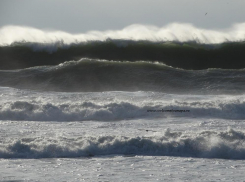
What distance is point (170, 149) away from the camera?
27.8 ft

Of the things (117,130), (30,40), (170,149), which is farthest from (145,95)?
(30,40)

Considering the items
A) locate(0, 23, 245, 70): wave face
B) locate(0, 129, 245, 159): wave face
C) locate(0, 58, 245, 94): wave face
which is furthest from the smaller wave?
locate(0, 23, 245, 70): wave face

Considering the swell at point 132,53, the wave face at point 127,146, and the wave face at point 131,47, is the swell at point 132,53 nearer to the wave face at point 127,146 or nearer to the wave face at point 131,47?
the wave face at point 131,47

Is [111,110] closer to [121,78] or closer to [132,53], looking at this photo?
[121,78]

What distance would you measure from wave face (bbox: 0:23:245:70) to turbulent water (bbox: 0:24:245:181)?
0.14 feet

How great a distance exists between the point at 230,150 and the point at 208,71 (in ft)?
32.4

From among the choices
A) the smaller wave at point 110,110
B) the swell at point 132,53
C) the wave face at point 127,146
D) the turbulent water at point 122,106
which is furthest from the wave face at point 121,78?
the wave face at point 127,146

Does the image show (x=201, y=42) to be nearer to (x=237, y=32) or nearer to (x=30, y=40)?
(x=237, y=32)

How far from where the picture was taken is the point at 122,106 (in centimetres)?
1176

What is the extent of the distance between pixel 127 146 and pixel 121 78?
28.7 feet

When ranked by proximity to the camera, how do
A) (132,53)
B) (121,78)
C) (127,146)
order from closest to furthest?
(127,146) → (121,78) → (132,53)

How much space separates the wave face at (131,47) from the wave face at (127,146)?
10459 mm

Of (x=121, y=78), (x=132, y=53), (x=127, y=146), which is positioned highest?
(x=132, y=53)

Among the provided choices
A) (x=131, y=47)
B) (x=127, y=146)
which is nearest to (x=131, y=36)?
(x=131, y=47)
